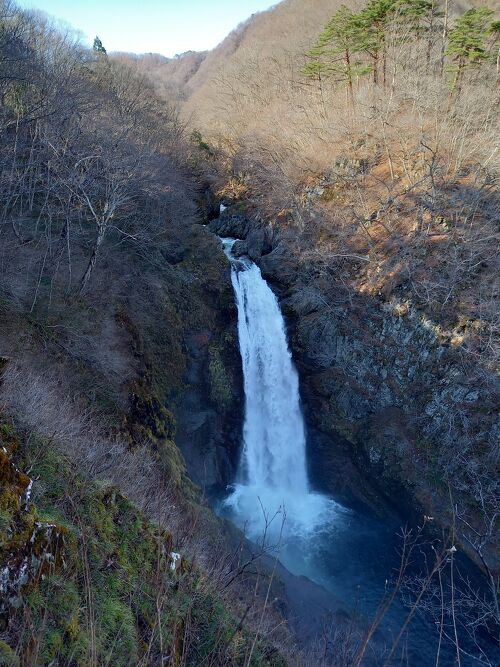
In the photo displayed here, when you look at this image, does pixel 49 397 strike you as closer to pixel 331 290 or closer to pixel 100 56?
pixel 331 290

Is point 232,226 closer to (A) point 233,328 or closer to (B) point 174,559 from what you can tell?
(A) point 233,328

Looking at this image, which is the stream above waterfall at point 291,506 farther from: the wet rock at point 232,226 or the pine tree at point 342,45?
the pine tree at point 342,45

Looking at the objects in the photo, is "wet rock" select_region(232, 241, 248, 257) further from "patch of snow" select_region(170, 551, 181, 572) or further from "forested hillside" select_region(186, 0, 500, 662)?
"patch of snow" select_region(170, 551, 181, 572)

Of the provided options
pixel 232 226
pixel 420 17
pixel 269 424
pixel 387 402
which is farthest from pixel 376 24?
pixel 269 424

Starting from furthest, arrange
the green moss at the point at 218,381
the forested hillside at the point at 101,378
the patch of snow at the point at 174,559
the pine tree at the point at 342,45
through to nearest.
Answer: the pine tree at the point at 342,45 → the green moss at the point at 218,381 → the patch of snow at the point at 174,559 → the forested hillside at the point at 101,378

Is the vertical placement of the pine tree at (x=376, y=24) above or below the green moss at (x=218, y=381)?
above

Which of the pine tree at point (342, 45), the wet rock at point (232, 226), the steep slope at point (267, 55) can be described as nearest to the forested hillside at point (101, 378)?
the wet rock at point (232, 226)
